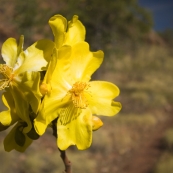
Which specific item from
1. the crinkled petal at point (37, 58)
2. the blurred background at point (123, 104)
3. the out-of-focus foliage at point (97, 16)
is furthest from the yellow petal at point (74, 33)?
the out-of-focus foliage at point (97, 16)

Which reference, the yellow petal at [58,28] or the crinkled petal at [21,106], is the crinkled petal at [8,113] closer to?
the crinkled petal at [21,106]

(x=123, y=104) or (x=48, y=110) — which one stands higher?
(x=48, y=110)

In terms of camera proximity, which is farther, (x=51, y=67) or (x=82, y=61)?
(x=82, y=61)

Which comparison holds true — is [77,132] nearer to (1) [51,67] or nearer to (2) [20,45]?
(1) [51,67]

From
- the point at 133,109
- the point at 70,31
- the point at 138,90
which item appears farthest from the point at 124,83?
the point at 70,31

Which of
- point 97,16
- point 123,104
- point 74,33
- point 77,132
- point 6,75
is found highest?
point 74,33

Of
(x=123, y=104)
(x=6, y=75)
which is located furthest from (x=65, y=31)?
(x=123, y=104)
